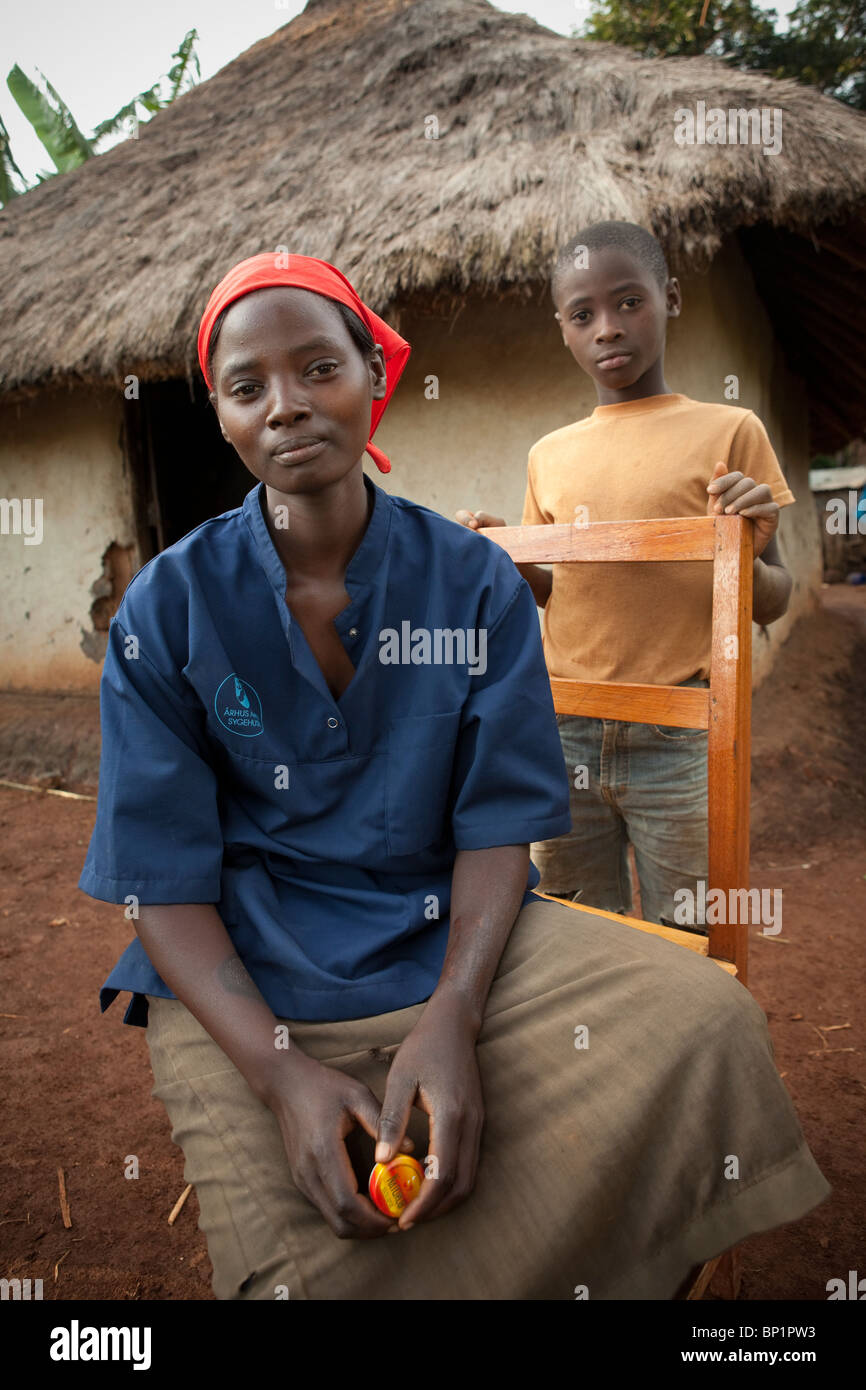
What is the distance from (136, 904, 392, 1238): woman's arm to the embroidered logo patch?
233 mm

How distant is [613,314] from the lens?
1.79m

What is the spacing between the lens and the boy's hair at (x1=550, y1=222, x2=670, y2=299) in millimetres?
1809

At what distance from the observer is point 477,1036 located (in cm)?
103

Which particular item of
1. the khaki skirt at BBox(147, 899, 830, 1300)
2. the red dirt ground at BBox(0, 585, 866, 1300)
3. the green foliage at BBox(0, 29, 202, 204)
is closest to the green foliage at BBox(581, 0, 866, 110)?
the green foliage at BBox(0, 29, 202, 204)

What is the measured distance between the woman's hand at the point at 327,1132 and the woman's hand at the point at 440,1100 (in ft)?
0.08

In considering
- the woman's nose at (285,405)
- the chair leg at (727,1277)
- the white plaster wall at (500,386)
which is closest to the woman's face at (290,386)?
the woman's nose at (285,405)

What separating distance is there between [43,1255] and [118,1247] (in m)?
0.14

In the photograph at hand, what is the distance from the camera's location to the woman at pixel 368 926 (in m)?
0.88

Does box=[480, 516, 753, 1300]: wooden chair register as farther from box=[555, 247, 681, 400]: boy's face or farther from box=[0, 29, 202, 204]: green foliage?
box=[0, 29, 202, 204]: green foliage

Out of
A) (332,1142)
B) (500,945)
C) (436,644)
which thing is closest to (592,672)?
(436,644)

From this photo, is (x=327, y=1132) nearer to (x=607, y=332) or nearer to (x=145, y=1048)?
(x=607, y=332)

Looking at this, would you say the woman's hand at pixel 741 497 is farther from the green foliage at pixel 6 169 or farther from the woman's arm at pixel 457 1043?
the green foliage at pixel 6 169

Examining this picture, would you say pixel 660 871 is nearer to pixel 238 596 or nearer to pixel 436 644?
pixel 436 644
